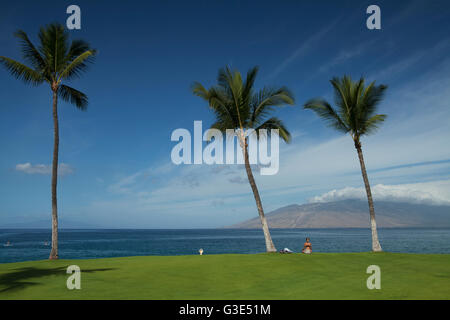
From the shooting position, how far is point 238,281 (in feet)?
31.4

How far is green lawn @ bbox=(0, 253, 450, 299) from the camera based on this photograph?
7582 millimetres

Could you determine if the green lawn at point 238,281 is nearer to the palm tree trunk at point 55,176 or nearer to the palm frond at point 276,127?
the palm tree trunk at point 55,176

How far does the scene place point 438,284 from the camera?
27.4 feet

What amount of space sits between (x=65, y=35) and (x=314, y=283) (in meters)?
17.8

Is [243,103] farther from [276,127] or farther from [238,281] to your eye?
[238,281]

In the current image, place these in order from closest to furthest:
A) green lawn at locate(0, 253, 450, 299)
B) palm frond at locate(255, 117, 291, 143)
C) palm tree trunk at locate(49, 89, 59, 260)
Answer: green lawn at locate(0, 253, 450, 299)
palm tree trunk at locate(49, 89, 59, 260)
palm frond at locate(255, 117, 291, 143)

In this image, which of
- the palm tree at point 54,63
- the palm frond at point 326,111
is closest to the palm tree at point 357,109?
the palm frond at point 326,111

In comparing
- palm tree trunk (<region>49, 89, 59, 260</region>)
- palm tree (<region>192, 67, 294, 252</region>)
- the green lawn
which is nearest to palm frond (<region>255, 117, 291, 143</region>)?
palm tree (<region>192, 67, 294, 252</region>)

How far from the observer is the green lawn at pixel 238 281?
7582mm

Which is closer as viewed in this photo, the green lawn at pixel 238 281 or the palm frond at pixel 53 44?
the green lawn at pixel 238 281

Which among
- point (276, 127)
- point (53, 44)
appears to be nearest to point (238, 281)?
point (276, 127)

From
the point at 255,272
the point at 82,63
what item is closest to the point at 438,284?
the point at 255,272

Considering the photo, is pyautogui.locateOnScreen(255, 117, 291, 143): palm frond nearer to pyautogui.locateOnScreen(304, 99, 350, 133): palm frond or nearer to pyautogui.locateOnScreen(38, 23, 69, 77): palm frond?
pyautogui.locateOnScreen(304, 99, 350, 133): palm frond
